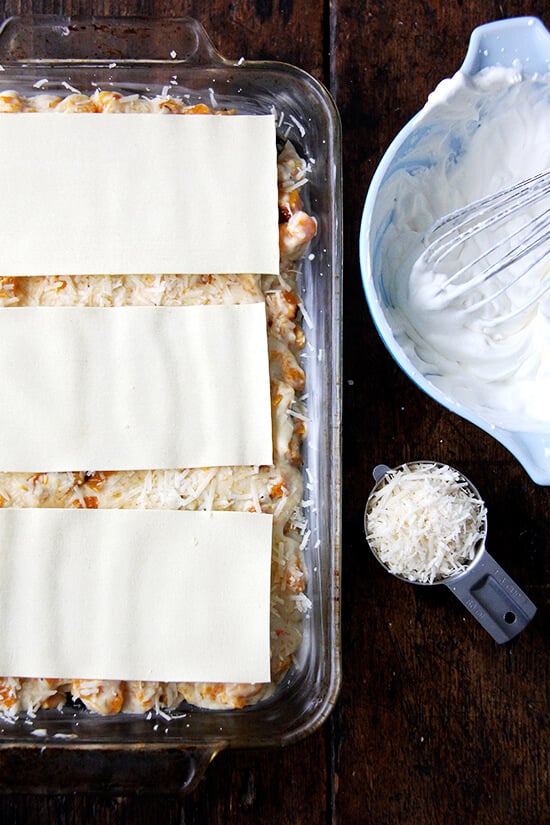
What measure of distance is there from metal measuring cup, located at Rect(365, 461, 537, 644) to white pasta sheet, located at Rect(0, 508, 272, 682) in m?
0.26

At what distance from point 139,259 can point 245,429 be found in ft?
1.12

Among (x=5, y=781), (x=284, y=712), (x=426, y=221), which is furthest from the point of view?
(x=426, y=221)

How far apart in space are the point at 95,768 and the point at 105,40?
Answer: 1219 millimetres

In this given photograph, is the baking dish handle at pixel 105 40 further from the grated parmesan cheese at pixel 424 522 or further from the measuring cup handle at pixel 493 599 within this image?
the measuring cup handle at pixel 493 599

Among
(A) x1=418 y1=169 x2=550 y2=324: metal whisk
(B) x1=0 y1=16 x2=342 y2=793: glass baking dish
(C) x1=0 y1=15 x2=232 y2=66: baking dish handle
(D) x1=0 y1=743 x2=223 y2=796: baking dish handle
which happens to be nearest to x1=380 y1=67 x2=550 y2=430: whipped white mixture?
(A) x1=418 y1=169 x2=550 y2=324: metal whisk

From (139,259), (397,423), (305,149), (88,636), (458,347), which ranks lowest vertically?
(88,636)

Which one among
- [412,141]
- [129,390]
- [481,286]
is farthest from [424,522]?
[412,141]

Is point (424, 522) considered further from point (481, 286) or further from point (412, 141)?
point (412, 141)

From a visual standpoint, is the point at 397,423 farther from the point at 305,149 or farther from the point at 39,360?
the point at 39,360

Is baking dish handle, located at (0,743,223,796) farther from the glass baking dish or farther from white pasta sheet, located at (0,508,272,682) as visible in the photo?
white pasta sheet, located at (0,508,272,682)

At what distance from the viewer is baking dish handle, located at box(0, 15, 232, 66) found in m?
1.32

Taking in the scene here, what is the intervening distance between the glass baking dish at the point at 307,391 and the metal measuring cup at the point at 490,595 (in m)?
0.19

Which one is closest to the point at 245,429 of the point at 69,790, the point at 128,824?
the point at 69,790

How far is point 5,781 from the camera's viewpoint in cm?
117
